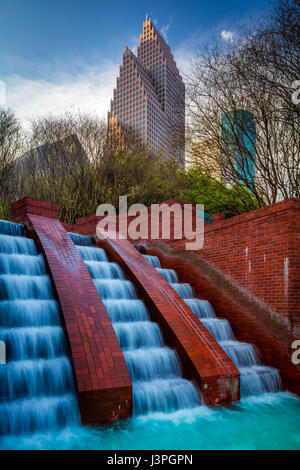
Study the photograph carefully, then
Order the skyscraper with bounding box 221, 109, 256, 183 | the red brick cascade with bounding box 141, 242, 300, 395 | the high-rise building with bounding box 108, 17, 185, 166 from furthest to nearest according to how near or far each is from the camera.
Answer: the high-rise building with bounding box 108, 17, 185, 166
the skyscraper with bounding box 221, 109, 256, 183
the red brick cascade with bounding box 141, 242, 300, 395

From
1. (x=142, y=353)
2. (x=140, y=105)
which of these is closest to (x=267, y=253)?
(x=142, y=353)

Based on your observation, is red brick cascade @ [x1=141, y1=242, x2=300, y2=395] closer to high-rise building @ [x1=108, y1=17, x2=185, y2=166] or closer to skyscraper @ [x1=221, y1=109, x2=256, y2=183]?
skyscraper @ [x1=221, y1=109, x2=256, y2=183]

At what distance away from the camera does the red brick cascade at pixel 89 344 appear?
14.1 feet

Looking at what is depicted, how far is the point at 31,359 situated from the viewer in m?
4.78

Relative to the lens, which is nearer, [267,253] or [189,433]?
[189,433]

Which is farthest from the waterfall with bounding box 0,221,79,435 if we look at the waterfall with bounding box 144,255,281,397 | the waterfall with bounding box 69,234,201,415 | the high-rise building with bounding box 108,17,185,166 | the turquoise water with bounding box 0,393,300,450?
the high-rise building with bounding box 108,17,185,166

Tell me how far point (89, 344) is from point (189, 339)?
6.75 ft

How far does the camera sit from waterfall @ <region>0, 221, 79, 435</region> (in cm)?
400

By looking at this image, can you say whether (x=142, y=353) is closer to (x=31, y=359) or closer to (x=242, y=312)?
(x=31, y=359)

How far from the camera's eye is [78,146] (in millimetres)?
19438

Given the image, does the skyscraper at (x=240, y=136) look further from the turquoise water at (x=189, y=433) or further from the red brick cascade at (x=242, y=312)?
the turquoise water at (x=189, y=433)

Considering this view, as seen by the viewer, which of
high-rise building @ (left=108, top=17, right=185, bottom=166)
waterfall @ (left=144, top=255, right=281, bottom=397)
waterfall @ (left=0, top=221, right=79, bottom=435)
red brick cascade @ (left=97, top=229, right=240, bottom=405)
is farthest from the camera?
high-rise building @ (left=108, top=17, right=185, bottom=166)

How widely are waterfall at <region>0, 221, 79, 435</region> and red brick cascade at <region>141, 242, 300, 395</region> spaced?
14.2 ft
